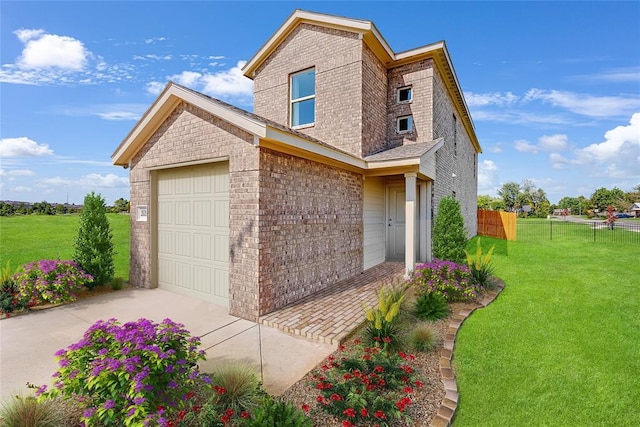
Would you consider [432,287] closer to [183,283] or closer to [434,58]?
[183,283]

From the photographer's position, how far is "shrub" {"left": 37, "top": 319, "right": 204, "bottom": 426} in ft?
7.32

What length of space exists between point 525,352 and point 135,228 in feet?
28.6

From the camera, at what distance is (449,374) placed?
11.7 ft

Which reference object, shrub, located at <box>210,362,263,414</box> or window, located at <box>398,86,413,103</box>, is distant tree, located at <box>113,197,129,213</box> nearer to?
window, located at <box>398,86,413,103</box>

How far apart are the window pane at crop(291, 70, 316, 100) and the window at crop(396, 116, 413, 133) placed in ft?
10.9

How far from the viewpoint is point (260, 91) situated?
35.9 ft

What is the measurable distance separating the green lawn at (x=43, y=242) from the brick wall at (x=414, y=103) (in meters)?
10.3

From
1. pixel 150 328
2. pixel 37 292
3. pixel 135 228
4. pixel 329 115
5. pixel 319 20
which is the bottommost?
pixel 37 292

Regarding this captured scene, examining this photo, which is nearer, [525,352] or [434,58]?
[525,352]

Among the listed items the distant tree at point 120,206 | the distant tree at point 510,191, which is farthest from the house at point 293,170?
the distant tree at point 510,191

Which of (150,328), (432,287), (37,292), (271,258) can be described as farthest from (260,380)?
(37,292)

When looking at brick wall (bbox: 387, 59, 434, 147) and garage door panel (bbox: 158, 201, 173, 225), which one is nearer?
garage door panel (bbox: 158, 201, 173, 225)

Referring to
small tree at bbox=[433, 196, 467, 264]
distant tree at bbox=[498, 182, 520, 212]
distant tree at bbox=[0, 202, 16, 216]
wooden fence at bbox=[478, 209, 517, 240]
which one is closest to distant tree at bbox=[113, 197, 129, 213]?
distant tree at bbox=[0, 202, 16, 216]

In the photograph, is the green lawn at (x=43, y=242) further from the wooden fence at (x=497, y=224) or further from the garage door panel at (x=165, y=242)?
the wooden fence at (x=497, y=224)
